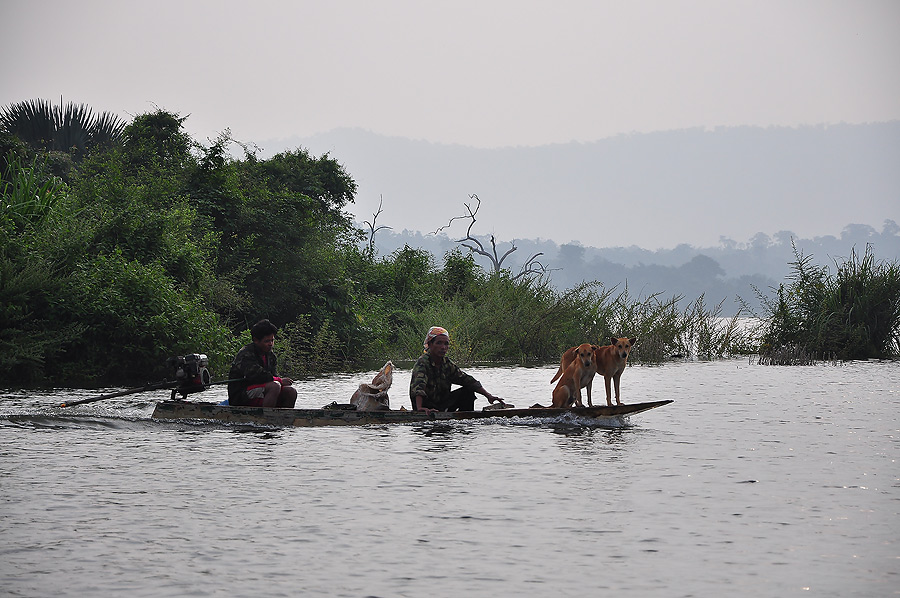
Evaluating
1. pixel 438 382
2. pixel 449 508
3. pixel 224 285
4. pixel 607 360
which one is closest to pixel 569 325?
pixel 224 285

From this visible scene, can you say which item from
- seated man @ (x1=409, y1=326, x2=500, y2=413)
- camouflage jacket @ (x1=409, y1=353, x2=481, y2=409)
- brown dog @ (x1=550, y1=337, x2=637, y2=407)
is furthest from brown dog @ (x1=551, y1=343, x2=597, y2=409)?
camouflage jacket @ (x1=409, y1=353, x2=481, y2=409)

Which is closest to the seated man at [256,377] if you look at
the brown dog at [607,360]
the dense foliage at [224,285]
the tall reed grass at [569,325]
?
the brown dog at [607,360]

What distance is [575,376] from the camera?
13352mm

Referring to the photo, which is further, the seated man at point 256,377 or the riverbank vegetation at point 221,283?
the riverbank vegetation at point 221,283

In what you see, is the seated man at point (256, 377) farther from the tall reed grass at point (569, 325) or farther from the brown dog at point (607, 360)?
the tall reed grass at point (569, 325)

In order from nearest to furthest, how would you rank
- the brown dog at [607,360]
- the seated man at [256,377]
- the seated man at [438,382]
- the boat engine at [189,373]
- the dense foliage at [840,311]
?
the seated man at [438,382]
the seated man at [256,377]
the brown dog at [607,360]
the boat engine at [189,373]
the dense foliage at [840,311]

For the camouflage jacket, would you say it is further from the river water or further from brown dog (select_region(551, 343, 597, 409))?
brown dog (select_region(551, 343, 597, 409))

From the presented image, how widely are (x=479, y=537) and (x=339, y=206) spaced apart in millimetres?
38037

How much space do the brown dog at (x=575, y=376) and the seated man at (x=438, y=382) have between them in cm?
96

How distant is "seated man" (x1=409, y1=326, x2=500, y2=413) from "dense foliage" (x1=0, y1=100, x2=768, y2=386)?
9.53 meters

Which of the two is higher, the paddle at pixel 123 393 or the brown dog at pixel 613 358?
the brown dog at pixel 613 358

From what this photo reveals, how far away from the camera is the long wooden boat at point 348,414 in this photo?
1279cm

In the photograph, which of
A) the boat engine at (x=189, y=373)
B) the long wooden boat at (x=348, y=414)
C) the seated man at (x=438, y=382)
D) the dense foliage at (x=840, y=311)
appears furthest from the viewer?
the dense foliage at (x=840, y=311)

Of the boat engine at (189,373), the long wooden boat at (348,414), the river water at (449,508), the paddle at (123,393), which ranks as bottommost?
the river water at (449,508)
